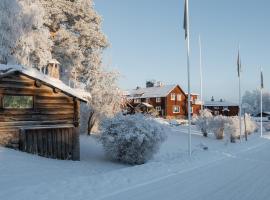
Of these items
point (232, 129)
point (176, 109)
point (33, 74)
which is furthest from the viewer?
point (176, 109)

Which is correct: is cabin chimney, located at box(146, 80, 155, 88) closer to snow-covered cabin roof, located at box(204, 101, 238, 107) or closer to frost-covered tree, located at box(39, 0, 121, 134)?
snow-covered cabin roof, located at box(204, 101, 238, 107)

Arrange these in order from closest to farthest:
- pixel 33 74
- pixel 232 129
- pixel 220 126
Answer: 1. pixel 33 74
2. pixel 232 129
3. pixel 220 126

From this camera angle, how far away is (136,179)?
43.7 ft

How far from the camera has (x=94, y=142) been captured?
28516 millimetres

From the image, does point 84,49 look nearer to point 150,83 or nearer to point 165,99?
point 165,99

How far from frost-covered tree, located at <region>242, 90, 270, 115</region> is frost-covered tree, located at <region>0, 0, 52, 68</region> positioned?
110 meters

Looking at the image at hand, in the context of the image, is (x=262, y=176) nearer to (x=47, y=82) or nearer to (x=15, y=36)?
(x=47, y=82)

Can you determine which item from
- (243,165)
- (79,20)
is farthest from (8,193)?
(79,20)

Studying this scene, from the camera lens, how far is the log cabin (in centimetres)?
1895

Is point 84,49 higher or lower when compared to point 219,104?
higher

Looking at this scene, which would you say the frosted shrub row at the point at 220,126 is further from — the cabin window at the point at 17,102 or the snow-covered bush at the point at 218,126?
the cabin window at the point at 17,102

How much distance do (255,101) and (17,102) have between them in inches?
6092

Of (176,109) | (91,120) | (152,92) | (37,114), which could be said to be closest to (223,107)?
(176,109)

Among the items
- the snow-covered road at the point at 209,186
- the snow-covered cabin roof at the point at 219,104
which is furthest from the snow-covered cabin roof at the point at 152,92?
the snow-covered road at the point at 209,186
